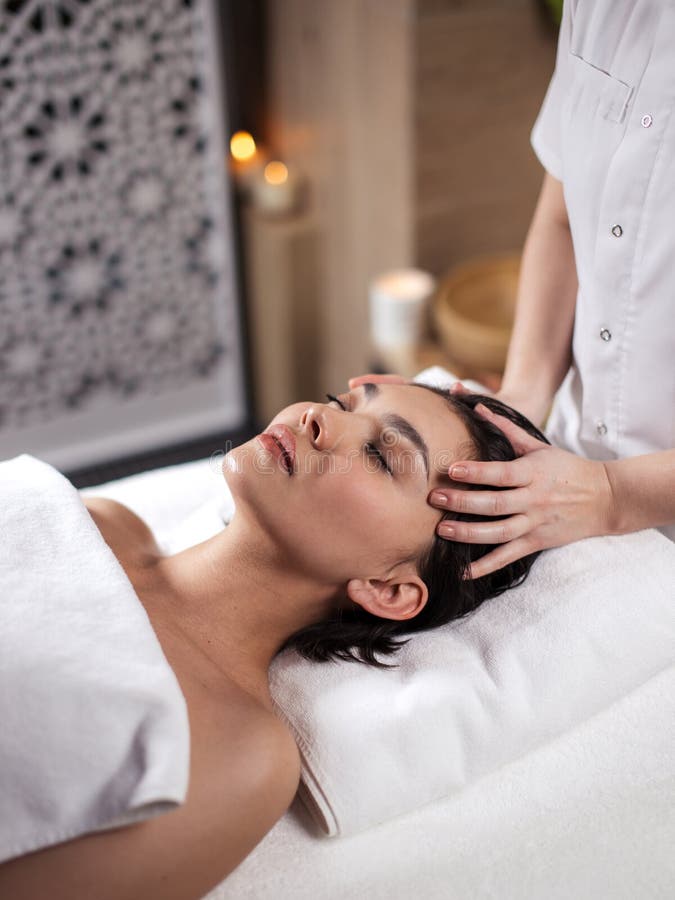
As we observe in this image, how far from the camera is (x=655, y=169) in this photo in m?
1.23

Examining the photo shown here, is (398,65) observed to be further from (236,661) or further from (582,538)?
(236,661)

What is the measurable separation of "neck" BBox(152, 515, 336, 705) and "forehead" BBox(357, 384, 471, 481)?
25cm

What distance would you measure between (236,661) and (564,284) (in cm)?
85

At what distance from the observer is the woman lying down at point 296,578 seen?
3.54 ft

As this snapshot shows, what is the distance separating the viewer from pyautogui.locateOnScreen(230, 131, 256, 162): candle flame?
3113 millimetres

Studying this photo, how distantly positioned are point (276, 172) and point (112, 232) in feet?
2.02

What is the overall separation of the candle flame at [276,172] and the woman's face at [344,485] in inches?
80.6

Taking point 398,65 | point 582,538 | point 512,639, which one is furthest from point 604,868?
point 398,65

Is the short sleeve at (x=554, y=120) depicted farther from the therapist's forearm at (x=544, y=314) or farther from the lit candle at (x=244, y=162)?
the lit candle at (x=244, y=162)

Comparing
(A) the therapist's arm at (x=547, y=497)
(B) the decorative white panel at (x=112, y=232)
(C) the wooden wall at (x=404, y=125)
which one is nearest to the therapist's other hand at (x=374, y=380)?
(A) the therapist's arm at (x=547, y=497)

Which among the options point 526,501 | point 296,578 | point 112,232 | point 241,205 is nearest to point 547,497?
point 526,501

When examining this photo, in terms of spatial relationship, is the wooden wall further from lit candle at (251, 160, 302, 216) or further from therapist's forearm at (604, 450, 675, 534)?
therapist's forearm at (604, 450, 675, 534)

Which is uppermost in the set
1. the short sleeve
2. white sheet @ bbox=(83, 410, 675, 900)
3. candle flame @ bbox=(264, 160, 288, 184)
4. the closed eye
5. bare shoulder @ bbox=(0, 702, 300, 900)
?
the short sleeve

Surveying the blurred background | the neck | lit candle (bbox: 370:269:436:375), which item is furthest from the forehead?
lit candle (bbox: 370:269:436:375)
